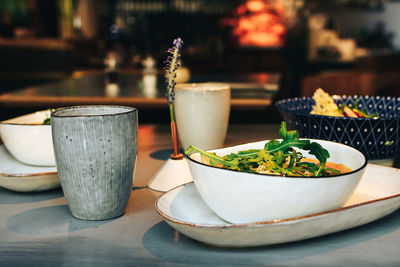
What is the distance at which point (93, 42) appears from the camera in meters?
6.80

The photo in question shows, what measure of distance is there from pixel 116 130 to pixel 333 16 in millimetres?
5677

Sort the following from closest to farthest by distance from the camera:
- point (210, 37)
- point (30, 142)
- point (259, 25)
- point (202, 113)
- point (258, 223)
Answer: point (258, 223) → point (30, 142) → point (202, 113) → point (259, 25) → point (210, 37)

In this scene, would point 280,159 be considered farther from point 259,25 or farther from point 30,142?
point 259,25

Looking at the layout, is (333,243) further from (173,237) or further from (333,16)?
(333,16)

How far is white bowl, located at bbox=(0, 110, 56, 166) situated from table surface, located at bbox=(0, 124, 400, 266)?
13cm

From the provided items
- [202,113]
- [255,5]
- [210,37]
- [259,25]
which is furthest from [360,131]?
[210,37]

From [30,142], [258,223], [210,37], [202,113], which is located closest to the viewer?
[258,223]

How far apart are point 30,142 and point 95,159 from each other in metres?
0.27

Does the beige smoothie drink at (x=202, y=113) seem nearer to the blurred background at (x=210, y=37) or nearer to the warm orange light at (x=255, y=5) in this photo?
the blurred background at (x=210, y=37)

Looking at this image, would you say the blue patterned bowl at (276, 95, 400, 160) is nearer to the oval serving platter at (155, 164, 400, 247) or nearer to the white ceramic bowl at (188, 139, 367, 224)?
the oval serving platter at (155, 164, 400, 247)

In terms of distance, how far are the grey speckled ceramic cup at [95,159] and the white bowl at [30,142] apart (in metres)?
0.17

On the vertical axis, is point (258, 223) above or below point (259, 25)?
below

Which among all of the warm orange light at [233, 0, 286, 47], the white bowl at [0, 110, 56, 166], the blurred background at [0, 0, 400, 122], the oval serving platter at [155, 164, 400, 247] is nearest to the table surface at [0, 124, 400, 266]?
the oval serving platter at [155, 164, 400, 247]

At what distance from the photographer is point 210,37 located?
7.28 m
